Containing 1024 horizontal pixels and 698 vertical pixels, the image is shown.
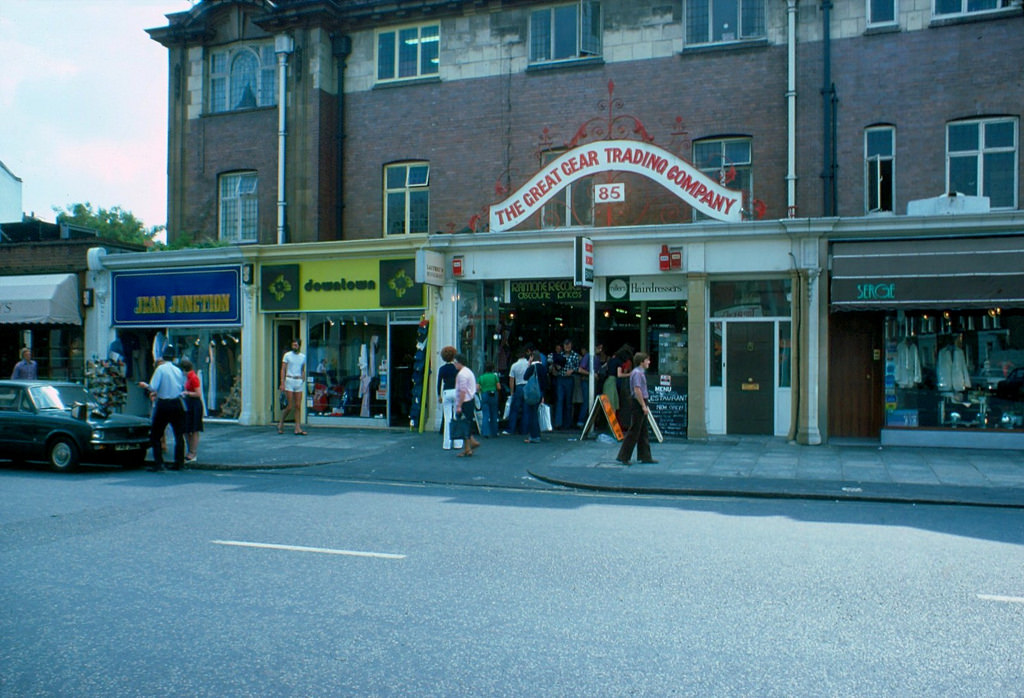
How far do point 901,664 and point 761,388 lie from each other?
1197cm

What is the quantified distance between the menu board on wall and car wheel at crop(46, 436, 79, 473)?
32.2 ft

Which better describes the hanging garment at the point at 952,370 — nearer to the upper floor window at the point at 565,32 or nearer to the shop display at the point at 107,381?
the upper floor window at the point at 565,32

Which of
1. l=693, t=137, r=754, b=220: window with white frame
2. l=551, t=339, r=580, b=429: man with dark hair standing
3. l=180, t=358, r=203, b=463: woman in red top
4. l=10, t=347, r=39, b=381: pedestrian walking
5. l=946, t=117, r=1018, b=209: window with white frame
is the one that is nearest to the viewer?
l=180, t=358, r=203, b=463: woman in red top

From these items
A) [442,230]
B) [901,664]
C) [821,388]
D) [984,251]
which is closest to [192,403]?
[442,230]

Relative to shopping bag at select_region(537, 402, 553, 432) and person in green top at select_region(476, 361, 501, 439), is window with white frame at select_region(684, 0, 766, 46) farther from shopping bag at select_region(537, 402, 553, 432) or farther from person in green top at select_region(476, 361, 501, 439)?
person in green top at select_region(476, 361, 501, 439)

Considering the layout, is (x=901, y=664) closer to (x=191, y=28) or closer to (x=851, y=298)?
(x=851, y=298)

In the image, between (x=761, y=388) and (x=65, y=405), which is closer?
(x=65, y=405)

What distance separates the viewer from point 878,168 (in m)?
16.7

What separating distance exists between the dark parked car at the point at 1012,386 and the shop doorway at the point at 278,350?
1401 centimetres

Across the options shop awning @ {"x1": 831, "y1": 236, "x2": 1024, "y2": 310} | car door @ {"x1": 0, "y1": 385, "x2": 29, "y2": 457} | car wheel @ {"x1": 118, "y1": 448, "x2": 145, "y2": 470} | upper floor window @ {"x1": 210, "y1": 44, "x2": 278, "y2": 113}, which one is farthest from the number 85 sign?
car door @ {"x1": 0, "y1": 385, "x2": 29, "y2": 457}

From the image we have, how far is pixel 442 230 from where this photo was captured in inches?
770

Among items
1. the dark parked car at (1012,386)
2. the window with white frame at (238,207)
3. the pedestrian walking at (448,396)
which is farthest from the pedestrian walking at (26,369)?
the dark parked car at (1012,386)

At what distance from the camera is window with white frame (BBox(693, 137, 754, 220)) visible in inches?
693

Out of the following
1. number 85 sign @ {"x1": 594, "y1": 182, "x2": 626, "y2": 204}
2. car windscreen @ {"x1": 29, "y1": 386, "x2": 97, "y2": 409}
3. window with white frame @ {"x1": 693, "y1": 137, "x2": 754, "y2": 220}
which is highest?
window with white frame @ {"x1": 693, "y1": 137, "x2": 754, "y2": 220}
